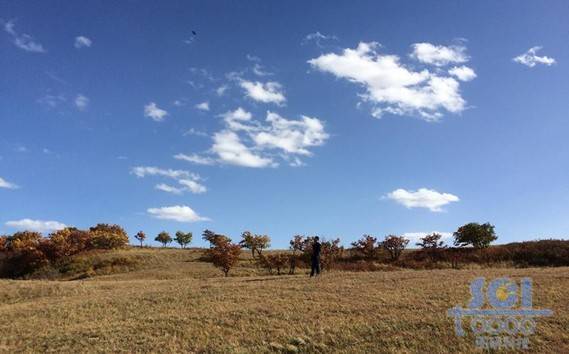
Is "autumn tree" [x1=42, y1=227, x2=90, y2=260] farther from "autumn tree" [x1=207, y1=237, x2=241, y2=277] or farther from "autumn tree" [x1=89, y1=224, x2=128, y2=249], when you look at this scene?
"autumn tree" [x1=207, y1=237, x2=241, y2=277]

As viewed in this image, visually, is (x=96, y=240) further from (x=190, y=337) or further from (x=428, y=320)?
(x=428, y=320)

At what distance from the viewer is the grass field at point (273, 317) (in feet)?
50.7

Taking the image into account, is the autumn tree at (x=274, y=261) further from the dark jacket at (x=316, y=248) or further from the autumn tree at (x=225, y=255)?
the dark jacket at (x=316, y=248)

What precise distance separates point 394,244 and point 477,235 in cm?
855

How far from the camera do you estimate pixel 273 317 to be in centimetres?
1836

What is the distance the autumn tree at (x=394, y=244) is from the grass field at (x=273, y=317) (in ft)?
81.2

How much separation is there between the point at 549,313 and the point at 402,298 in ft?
17.9

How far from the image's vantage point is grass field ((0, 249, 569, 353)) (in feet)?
50.7

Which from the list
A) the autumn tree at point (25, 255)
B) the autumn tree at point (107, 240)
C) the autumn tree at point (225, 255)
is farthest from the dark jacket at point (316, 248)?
the autumn tree at point (107, 240)

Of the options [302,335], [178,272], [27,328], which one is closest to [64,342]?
[27,328]

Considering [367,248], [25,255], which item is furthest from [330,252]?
[25,255]

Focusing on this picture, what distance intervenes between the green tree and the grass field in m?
25.3

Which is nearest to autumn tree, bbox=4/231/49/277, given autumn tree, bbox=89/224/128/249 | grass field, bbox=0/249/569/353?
autumn tree, bbox=89/224/128/249

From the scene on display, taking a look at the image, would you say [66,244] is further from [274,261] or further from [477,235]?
[477,235]
